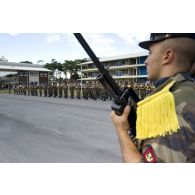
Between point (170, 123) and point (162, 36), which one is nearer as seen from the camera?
point (170, 123)

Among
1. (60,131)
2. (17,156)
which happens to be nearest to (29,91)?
(60,131)

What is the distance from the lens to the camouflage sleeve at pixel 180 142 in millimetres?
1122

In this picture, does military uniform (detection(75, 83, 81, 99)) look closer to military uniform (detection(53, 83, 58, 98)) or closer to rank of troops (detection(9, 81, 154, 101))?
rank of troops (detection(9, 81, 154, 101))

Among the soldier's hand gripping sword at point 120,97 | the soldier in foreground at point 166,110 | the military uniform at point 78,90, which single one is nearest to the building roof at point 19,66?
the military uniform at point 78,90

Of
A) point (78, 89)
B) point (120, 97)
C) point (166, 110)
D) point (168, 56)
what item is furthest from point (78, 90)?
point (166, 110)

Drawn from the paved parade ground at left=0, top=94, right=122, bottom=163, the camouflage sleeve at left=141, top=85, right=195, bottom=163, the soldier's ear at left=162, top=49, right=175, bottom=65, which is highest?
the soldier's ear at left=162, top=49, right=175, bottom=65

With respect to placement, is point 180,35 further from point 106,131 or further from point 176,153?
point 106,131

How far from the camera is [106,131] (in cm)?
796

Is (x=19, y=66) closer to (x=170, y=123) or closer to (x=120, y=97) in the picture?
(x=120, y=97)

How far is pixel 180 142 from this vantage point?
1.12m

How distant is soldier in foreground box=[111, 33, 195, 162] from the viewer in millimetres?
1136

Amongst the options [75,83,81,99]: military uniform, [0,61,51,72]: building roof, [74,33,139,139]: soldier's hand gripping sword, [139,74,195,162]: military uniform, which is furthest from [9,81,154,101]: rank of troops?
[139,74,195,162]: military uniform

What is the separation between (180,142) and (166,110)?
0.12m
